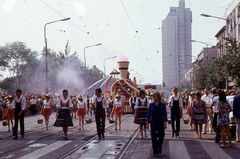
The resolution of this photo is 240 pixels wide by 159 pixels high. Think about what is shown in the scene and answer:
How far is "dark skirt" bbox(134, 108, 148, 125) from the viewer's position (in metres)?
12.1

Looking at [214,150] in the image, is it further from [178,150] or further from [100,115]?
[100,115]

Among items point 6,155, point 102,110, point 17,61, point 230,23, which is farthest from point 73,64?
point 6,155

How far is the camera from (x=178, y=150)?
30.3ft

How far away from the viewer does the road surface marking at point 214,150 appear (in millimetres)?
8328

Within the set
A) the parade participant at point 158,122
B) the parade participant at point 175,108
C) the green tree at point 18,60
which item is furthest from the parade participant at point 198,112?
the green tree at point 18,60

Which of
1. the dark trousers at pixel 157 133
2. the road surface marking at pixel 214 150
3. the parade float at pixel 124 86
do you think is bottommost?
the road surface marking at pixel 214 150

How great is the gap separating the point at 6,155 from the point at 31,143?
218 centimetres

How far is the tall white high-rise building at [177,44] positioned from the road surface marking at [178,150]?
155 meters

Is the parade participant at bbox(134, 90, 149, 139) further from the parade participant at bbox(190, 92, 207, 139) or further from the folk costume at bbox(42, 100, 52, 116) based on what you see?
the folk costume at bbox(42, 100, 52, 116)

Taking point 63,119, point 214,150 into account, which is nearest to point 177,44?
point 63,119

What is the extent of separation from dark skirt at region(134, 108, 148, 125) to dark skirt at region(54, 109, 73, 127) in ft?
7.82

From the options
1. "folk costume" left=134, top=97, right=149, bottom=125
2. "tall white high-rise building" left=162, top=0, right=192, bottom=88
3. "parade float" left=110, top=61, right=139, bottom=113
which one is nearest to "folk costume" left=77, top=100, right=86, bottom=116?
"folk costume" left=134, top=97, right=149, bottom=125

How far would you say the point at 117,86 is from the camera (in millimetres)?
29344

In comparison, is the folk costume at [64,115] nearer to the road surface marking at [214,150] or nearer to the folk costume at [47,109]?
the folk costume at [47,109]
